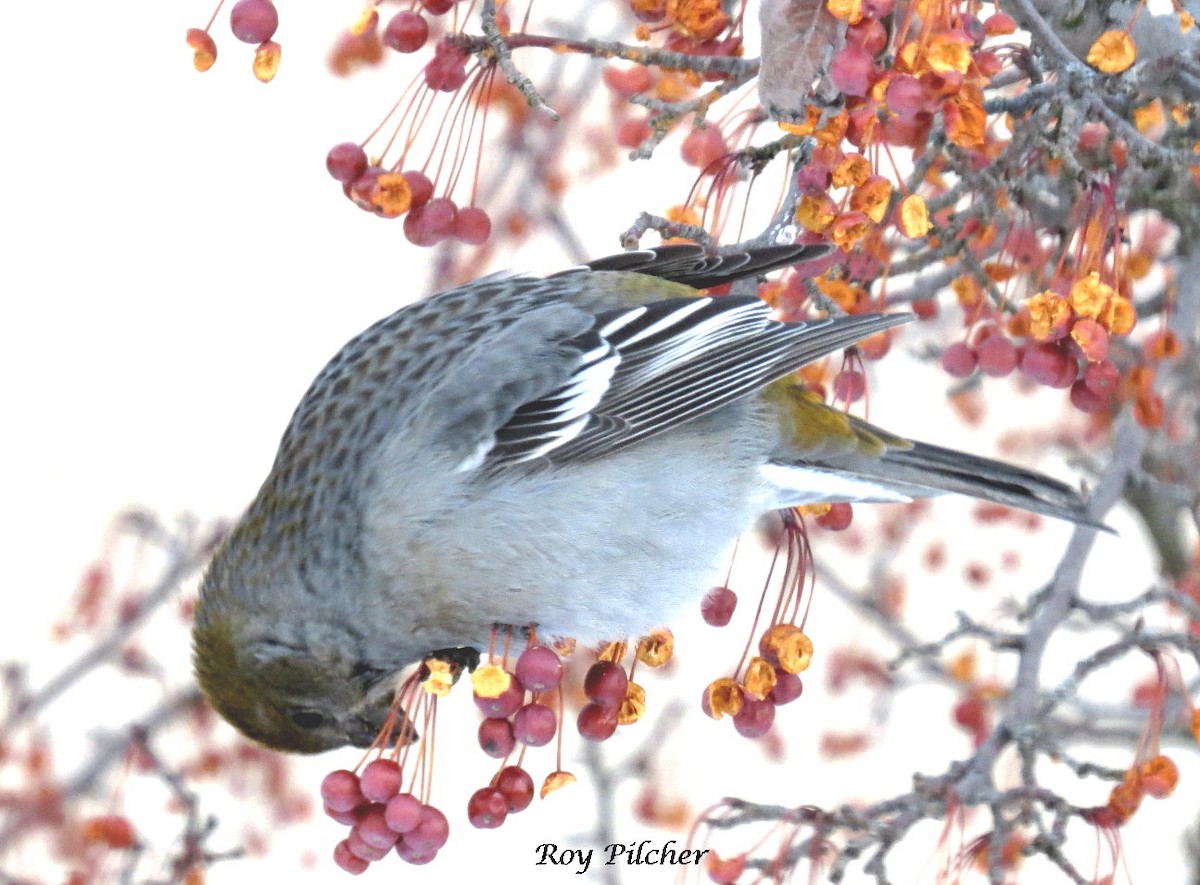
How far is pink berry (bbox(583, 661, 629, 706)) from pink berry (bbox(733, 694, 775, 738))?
0.74ft

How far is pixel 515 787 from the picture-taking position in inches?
98.3

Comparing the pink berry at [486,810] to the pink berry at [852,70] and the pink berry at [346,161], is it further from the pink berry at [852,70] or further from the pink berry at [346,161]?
the pink berry at [852,70]

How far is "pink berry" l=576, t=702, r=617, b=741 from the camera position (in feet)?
8.62

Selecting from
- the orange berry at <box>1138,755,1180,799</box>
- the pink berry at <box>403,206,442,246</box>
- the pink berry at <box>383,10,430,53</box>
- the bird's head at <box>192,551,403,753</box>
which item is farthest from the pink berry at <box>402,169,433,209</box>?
the orange berry at <box>1138,755,1180,799</box>

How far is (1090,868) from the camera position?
5.66 meters

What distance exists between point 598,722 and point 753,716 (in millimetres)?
293

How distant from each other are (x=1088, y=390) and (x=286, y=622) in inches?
63.8

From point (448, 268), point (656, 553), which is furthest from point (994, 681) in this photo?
point (448, 268)

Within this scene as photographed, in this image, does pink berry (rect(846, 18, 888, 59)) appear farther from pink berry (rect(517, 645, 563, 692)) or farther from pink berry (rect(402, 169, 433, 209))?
pink berry (rect(517, 645, 563, 692))

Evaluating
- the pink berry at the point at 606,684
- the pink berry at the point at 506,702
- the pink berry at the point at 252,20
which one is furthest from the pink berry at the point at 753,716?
the pink berry at the point at 252,20

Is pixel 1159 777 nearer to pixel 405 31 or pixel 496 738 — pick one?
pixel 496 738

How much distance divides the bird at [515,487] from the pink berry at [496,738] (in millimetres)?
318

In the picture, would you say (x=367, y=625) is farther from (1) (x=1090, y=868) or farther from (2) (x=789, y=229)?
(1) (x=1090, y=868)

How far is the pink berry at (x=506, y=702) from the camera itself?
2.50 metres
